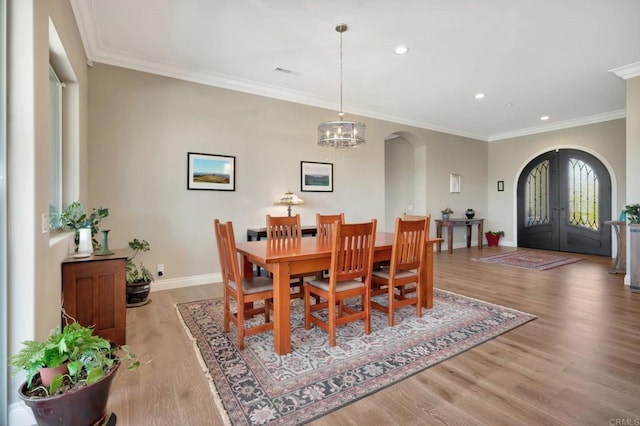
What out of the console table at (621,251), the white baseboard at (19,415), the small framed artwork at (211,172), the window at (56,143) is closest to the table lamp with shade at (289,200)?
the small framed artwork at (211,172)

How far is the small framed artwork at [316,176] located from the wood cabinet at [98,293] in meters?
3.03

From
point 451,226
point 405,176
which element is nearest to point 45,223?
point 451,226

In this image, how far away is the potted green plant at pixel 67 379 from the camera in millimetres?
1122

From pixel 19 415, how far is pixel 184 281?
262 centimetres

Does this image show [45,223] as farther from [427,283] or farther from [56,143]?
[427,283]

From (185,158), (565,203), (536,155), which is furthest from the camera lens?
(536,155)

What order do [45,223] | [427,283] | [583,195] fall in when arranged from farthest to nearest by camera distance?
[583,195], [427,283], [45,223]

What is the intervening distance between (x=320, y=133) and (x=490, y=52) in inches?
86.0

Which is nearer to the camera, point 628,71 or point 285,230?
point 285,230

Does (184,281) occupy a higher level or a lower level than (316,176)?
lower

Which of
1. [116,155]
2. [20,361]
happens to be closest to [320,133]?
[116,155]

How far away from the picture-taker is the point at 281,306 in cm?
229

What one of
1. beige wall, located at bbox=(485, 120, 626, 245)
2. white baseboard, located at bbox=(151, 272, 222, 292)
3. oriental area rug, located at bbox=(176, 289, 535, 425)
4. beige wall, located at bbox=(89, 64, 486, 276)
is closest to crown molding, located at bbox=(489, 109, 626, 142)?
beige wall, located at bbox=(485, 120, 626, 245)

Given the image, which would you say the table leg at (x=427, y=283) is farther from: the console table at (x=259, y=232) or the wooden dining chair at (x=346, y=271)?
the console table at (x=259, y=232)
